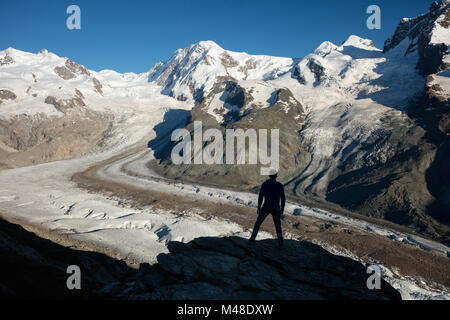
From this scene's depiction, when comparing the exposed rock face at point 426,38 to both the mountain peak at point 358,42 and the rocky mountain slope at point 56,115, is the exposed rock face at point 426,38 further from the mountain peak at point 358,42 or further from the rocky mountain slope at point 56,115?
the rocky mountain slope at point 56,115

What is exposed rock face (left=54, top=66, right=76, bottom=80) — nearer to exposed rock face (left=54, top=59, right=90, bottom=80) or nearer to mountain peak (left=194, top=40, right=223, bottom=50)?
exposed rock face (left=54, top=59, right=90, bottom=80)

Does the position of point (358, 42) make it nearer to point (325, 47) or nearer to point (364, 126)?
point (325, 47)

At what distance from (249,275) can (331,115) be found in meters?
64.5

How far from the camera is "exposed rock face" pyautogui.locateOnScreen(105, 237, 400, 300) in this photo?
711cm

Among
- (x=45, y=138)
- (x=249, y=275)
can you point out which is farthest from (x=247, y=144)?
(x=45, y=138)

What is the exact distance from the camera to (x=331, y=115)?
65062 mm

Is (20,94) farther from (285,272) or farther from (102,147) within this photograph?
(285,272)

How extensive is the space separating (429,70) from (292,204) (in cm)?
6313

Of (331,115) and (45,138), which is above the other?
(331,115)

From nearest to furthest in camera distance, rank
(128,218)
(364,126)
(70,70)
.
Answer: (128,218) < (364,126) < (70,70)

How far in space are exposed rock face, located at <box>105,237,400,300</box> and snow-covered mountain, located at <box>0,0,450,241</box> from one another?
2545cm

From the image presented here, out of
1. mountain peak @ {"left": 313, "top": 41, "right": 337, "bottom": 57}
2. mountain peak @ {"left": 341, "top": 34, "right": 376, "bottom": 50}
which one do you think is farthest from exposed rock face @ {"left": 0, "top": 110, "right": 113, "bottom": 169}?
mountain peak @ {"left": 313, "top": 41, "right": 337, "bottom": 57}

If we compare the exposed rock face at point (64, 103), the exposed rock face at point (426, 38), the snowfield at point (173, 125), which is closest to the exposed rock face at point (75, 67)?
the snowfield at point (173, 125)
